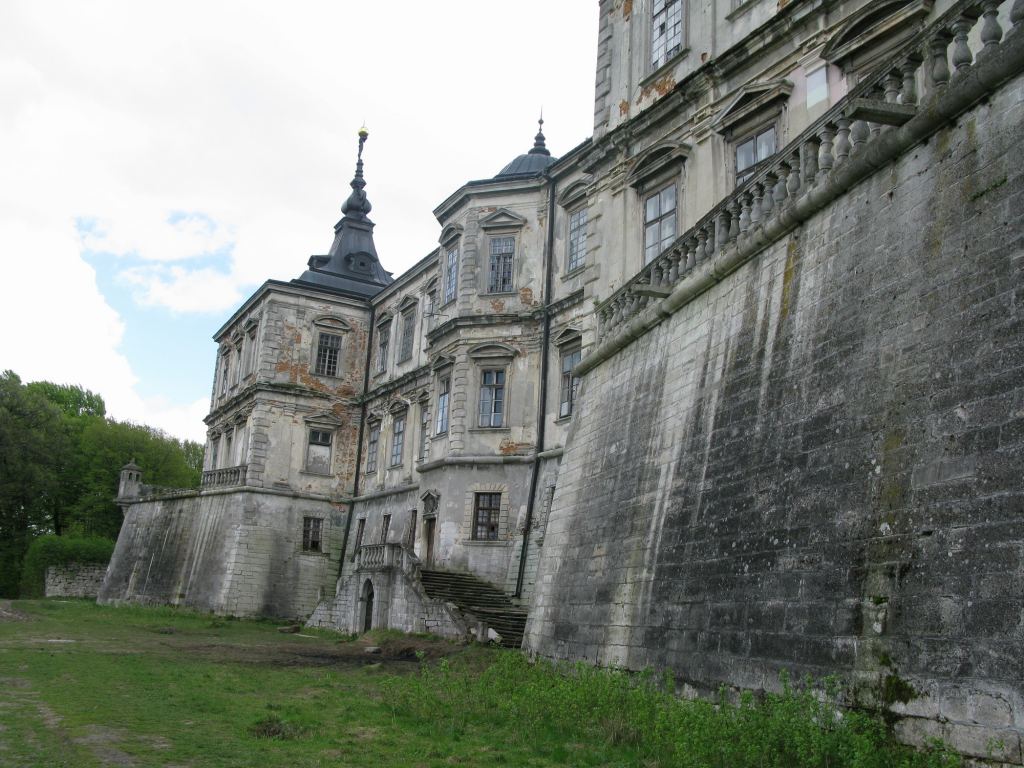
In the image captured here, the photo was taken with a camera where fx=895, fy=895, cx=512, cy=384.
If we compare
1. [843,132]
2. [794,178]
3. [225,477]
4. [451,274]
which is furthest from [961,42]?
[225,477]

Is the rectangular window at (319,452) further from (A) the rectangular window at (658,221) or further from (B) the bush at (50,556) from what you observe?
(A) the rectangular window at (658,221)

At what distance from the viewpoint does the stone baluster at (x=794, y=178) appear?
401 inches

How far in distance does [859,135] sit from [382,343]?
→ 27.8m

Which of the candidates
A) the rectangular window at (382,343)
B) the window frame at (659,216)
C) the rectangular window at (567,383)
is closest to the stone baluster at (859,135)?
the window frame at (659,216)

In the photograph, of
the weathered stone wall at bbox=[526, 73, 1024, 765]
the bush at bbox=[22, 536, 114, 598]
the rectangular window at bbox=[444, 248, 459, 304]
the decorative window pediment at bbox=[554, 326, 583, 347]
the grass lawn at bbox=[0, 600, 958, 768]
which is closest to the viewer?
the weathered stone wall at bbox=[526, 73, 1024, 765]

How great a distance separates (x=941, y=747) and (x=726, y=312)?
617cm

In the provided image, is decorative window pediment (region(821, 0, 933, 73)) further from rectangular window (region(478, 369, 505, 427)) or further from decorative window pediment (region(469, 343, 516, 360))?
rectangular window (region(478, 369, 505, 427))

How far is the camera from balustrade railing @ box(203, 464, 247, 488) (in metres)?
33.7

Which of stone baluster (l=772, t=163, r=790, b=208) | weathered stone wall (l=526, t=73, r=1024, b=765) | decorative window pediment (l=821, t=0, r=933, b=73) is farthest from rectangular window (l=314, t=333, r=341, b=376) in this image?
stone baluster (l=772, t=163, r=790, b=208)

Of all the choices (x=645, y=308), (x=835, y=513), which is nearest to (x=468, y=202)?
(x=645, y=308)

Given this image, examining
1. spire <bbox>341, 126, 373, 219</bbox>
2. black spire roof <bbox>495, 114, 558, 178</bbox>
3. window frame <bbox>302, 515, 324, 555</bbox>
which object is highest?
spire <bbox>341, 126, 373, 219</bbox>

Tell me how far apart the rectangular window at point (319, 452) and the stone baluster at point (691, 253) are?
2463cm

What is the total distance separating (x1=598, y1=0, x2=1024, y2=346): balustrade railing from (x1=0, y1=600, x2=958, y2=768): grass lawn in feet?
17.8

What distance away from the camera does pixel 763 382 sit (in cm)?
952
